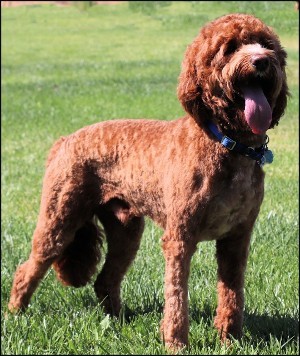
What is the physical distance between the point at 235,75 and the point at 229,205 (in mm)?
765

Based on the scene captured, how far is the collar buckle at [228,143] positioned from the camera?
441cm

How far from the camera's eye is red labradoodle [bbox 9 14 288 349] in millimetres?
4242

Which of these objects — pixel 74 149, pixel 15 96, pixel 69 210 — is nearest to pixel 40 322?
pixel 69 210

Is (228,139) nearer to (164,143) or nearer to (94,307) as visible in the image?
(164,143)

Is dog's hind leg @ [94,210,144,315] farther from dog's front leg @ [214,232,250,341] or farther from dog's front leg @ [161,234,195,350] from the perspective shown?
dog's front leg @ [161,234,195,350]

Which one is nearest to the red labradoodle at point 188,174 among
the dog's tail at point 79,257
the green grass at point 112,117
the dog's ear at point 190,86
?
the dog's ear at point 190,86

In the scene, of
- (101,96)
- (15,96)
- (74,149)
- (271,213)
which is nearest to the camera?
(74,149)

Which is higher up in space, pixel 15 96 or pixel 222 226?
pixel 222 226

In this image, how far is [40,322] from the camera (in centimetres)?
527

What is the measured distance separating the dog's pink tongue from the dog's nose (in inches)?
8.1

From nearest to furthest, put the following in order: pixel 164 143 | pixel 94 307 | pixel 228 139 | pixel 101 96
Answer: pixel 228 139
pixel 164 143
pixel 94 307
pixel 101 96

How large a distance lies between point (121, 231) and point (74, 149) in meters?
0.68

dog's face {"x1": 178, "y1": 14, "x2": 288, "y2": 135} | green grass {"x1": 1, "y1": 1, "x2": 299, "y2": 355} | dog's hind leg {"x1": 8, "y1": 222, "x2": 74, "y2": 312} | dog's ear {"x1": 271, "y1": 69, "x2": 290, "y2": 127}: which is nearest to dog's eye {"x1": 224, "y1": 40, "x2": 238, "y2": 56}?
dog's face {"x1": 178, "y1": 14, "x2": 288, "y2": 135}

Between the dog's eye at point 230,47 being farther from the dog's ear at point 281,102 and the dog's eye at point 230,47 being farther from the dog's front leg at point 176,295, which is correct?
the dog's front leg at point 176,295
